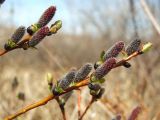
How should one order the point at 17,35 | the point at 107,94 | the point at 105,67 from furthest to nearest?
1. the point at 107,94
2. the point at 17,35
3. the point at 105,67

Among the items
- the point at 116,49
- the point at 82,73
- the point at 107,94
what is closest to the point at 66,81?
the point at 82,73

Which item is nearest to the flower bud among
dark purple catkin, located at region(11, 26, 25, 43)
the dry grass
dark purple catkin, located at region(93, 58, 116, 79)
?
dark purple catkin, located at region(11, 26, 25, 43)

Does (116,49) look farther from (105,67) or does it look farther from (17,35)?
(17,35)

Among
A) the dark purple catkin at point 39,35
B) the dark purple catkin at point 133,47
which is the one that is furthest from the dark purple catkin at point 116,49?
the dark purple catkin at point 39,35

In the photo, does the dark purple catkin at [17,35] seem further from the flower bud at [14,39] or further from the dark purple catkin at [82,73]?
the dark purple catkin at [82,73]

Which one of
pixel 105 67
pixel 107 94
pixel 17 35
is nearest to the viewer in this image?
pixel 105 67

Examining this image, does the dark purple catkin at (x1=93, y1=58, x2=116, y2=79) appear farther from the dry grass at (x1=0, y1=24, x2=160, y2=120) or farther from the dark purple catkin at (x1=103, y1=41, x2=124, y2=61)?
the dry grass at (x1=0, y1=24, x2=160, y2=120)

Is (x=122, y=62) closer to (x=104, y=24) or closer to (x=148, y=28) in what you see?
(x=148, y=28)
